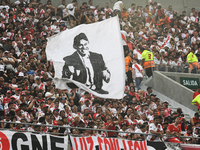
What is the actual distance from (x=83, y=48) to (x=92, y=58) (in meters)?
0.44

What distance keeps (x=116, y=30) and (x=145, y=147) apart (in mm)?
3121

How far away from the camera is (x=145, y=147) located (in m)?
11.4

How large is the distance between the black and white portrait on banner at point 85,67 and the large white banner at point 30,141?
175cm

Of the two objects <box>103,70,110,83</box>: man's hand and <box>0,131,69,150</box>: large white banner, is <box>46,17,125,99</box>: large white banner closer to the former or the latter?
<box>103,70,110,83</box>: man's hand

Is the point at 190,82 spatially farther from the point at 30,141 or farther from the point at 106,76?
the point at 30,141

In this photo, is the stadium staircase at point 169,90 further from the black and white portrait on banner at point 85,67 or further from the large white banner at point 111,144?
the black and white portrait on banner at point 85,67

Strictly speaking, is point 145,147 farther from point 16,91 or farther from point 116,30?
point 16,91

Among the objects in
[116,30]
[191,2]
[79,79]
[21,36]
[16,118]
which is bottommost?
[16,118]

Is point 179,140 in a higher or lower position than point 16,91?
lower

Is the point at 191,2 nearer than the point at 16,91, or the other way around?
the point at 16,91

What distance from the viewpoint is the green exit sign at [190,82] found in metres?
17.6

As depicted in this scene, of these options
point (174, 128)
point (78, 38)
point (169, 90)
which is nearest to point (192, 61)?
point (169, 90)

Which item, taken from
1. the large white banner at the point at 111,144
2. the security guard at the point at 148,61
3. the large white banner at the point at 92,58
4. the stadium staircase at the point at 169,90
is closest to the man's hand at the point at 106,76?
the large white banner at the point at 92,58

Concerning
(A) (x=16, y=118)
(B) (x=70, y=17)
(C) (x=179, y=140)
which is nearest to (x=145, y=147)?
(C) (x=179, y=140)
